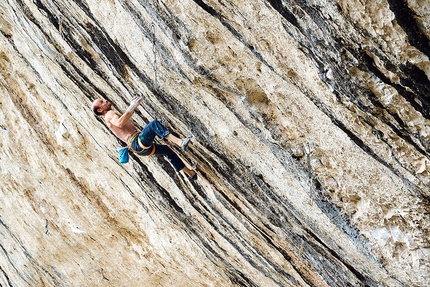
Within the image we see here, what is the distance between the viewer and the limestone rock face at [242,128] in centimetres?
404

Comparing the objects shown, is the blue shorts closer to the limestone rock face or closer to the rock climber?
the rock climber

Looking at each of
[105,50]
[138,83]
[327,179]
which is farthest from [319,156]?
[105,50]

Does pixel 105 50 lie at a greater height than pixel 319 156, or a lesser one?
lesser

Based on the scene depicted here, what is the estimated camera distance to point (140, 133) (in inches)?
214

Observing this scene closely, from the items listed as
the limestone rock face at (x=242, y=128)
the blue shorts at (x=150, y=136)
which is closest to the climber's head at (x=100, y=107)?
the limestone rock face at (x=242, y=128)

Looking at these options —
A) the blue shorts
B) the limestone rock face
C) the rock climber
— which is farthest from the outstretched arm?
the limestone rock face

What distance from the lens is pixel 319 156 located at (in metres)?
4.63

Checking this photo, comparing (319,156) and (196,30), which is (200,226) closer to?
(319,156)

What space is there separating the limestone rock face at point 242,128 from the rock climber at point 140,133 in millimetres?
256

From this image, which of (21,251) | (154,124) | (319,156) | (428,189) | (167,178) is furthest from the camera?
(21,251)

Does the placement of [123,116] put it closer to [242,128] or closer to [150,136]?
[150,136]

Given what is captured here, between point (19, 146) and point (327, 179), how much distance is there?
628cm

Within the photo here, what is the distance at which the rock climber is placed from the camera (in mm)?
5293

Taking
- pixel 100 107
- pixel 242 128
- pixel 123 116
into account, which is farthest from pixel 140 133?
pixel 242 128
